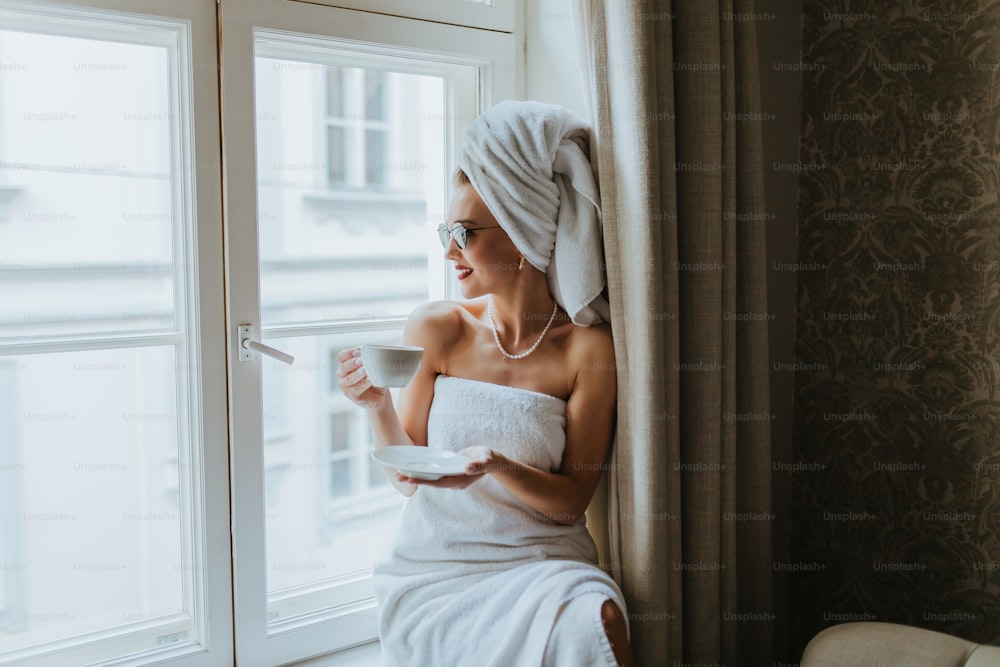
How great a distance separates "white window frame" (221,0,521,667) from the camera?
5.20 feet

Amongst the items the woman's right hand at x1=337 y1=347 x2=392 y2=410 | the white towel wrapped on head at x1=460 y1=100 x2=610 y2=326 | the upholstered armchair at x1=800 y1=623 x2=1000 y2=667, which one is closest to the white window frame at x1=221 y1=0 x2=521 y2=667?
the woman's right hand at x1=337 y1=347 x2=392 y2=410

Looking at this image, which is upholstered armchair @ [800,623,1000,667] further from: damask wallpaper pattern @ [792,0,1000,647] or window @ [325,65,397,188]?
window @ [325,65,397,188]

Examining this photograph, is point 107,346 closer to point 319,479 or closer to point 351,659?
point 319,479

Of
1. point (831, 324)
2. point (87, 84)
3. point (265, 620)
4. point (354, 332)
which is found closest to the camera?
point (87, 84)

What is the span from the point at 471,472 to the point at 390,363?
0.22 m

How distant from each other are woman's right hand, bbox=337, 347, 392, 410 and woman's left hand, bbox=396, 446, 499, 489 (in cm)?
19

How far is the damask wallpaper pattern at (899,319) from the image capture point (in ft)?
5.84

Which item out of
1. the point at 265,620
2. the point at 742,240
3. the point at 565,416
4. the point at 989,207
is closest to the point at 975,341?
the point at 989,207

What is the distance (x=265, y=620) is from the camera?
1716mm

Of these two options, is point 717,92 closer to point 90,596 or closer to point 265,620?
point 265,620

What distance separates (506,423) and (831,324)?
948 mm

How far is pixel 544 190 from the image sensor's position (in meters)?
1.54

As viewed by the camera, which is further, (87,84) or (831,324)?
(831,324)

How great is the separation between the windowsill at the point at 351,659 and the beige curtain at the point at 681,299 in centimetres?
57
